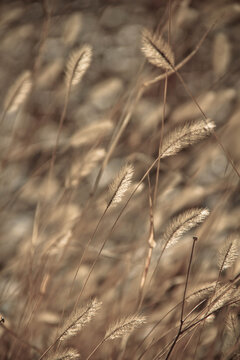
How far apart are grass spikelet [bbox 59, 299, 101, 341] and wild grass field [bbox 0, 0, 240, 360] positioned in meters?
A: 0.24

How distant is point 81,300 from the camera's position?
2.68 feet

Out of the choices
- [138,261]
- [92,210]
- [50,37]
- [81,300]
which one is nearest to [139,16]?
[50,37]

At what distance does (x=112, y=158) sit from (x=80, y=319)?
418mm

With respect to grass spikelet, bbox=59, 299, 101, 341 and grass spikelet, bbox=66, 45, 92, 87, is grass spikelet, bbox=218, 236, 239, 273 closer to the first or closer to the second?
grass spikelet, bbox=59, 299, 101, 341

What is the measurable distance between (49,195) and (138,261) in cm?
26

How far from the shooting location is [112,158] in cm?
84

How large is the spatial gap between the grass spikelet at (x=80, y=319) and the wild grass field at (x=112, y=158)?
0.24 meters

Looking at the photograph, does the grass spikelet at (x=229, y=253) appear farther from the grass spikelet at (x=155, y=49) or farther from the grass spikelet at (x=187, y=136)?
the grass spikelet at (x=155, y=49)

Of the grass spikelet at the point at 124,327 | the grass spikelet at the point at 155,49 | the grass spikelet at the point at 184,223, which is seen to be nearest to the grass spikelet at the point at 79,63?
the grass spikelet at the point at 155,49

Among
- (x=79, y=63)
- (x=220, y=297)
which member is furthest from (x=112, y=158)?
(x=220, y=297)

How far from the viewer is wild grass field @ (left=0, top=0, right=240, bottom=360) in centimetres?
79

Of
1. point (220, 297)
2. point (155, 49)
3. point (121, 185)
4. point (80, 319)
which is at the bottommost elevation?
point (220, 297)

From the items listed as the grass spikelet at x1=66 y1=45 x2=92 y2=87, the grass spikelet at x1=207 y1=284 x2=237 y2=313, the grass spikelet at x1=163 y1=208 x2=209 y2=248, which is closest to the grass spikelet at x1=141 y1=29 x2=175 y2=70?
the grass spikelet at x1=66 y1=45 x2=92 y2=87

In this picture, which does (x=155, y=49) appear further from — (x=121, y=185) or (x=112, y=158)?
(x=112, y=158)
